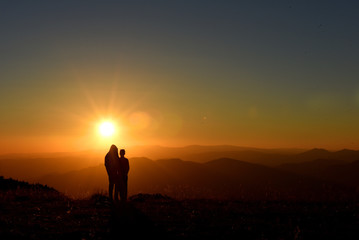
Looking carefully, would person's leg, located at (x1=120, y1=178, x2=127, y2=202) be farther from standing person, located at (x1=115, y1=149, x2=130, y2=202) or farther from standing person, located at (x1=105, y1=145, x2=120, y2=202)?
standing person, located at (x1=105, y1=145, x2=120, y2=202)

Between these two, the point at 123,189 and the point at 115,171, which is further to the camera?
the point at 123,189

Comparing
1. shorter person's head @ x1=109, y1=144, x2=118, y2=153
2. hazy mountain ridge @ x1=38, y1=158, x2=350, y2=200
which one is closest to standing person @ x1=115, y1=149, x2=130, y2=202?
shorter person's head @ x1=109, y1=144, x2=118, y2=153

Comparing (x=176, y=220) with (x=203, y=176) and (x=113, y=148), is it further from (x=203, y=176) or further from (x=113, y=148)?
(x=203, y=176)

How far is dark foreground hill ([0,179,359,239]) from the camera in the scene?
9508 mm

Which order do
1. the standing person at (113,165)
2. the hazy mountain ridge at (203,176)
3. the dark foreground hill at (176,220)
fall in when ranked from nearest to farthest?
the dark foreground hill at (176,220) → the standing person at (113,165) → the hazy mountain ridge at (203,176)

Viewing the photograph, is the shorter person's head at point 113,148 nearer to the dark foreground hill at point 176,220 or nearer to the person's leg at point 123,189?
the person's leg at point 123,189

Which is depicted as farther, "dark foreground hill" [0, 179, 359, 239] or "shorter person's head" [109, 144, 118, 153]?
"shorter person's head" [109, 144, 118, 153]

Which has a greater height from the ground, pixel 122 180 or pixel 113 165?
pixel 113 165

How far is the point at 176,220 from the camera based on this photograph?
11.5 metres

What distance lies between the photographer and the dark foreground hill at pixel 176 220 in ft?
31.2

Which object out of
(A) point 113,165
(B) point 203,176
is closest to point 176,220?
(A) point 113,165

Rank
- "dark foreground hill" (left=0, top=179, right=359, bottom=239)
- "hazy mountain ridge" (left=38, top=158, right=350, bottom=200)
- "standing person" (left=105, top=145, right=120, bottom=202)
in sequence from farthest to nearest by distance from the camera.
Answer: "hazy mountain ridge" (left=38, top=158, right=350, bottom=200) → "standing person" (left=105, top=145, right=120, bottom=202) → "dark foreground hill" (left=0, top=179, right=359, bottom=239)

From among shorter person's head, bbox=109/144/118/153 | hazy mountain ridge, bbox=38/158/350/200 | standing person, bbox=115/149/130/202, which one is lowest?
hazy mountain ridge, bbox=38/158/350/200

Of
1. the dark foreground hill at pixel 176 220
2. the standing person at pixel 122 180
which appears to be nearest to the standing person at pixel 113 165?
the standing person at pixel 122 180
